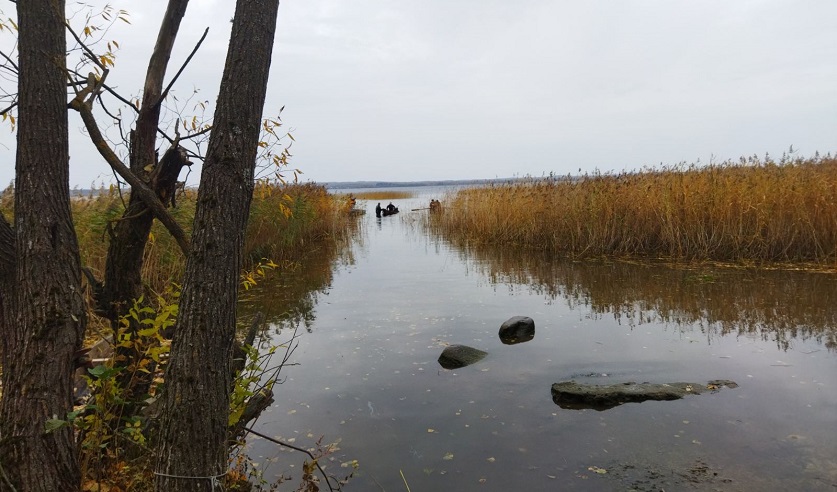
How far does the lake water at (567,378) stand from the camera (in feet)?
10.6

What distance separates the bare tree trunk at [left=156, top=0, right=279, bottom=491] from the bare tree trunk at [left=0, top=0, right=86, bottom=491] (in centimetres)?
64

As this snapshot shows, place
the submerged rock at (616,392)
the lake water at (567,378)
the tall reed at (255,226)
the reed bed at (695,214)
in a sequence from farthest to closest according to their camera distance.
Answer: the reed bed at (695,214)
the tall reed at (255,226)
the submerged rock at (616,392)
the lake water at (567,378)

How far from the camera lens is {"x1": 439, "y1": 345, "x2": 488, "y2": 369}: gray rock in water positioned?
5129 mm

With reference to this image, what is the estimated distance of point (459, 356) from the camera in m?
5.19

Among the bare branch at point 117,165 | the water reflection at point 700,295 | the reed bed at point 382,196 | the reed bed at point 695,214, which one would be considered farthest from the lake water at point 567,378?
the reed bed at point 382,196

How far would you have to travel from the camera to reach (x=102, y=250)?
6.81m

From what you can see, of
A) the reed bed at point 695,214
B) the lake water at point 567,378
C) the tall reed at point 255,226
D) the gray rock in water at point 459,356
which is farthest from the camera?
the reed bed at point 695,214

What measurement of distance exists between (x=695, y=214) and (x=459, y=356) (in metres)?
6.97

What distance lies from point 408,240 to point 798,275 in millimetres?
10686

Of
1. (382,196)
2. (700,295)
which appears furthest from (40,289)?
(382,196)

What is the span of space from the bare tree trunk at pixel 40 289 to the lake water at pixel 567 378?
4.66 ft

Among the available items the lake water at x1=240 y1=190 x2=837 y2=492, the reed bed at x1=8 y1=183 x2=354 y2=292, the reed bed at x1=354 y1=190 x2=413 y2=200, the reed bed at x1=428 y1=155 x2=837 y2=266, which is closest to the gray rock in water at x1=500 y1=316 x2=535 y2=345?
the lake water at x1=240 y1=190 x2=837 y2=492

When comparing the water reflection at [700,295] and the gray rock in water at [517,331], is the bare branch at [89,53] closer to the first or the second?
the gray rock in water at [517,331]

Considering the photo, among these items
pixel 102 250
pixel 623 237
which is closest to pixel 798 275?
pixel 623 237
